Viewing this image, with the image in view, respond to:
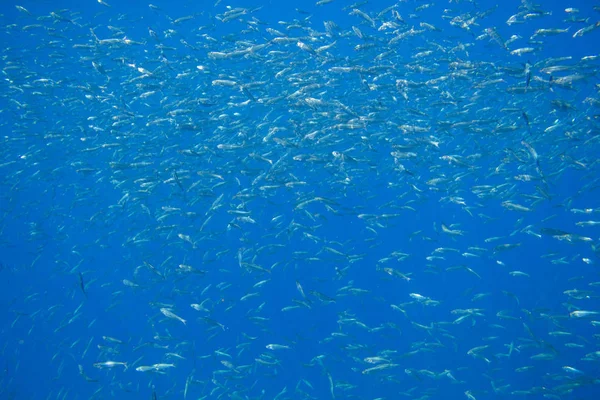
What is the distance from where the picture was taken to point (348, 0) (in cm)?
3434

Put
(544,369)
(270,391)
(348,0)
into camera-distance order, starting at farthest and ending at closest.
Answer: (348,0)
(270,391)
(544,369)

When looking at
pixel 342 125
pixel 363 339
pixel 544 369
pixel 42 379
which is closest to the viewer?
pixel 342 125

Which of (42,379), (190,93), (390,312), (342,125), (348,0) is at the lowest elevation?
(42,379)

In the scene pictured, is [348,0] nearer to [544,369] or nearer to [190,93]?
[190,93]

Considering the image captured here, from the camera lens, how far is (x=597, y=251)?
8148mm

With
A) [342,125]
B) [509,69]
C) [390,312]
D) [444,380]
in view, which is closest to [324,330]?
[390,312]

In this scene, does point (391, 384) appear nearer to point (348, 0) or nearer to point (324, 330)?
point (324, 330)

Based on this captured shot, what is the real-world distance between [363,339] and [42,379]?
13960mm

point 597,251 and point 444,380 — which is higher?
point 597,251

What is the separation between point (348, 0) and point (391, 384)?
30765 millimetres

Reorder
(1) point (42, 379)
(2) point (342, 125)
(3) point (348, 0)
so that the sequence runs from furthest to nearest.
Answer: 1. (3) point (348, 0)
2. (1) point (42, 379)
3. (2) point (342, 125)

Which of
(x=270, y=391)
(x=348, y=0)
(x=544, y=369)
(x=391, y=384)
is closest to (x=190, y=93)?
(x=270, y=391)

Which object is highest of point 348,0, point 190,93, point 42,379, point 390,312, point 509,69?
point 348,0

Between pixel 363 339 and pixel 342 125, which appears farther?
pixel 363 339
